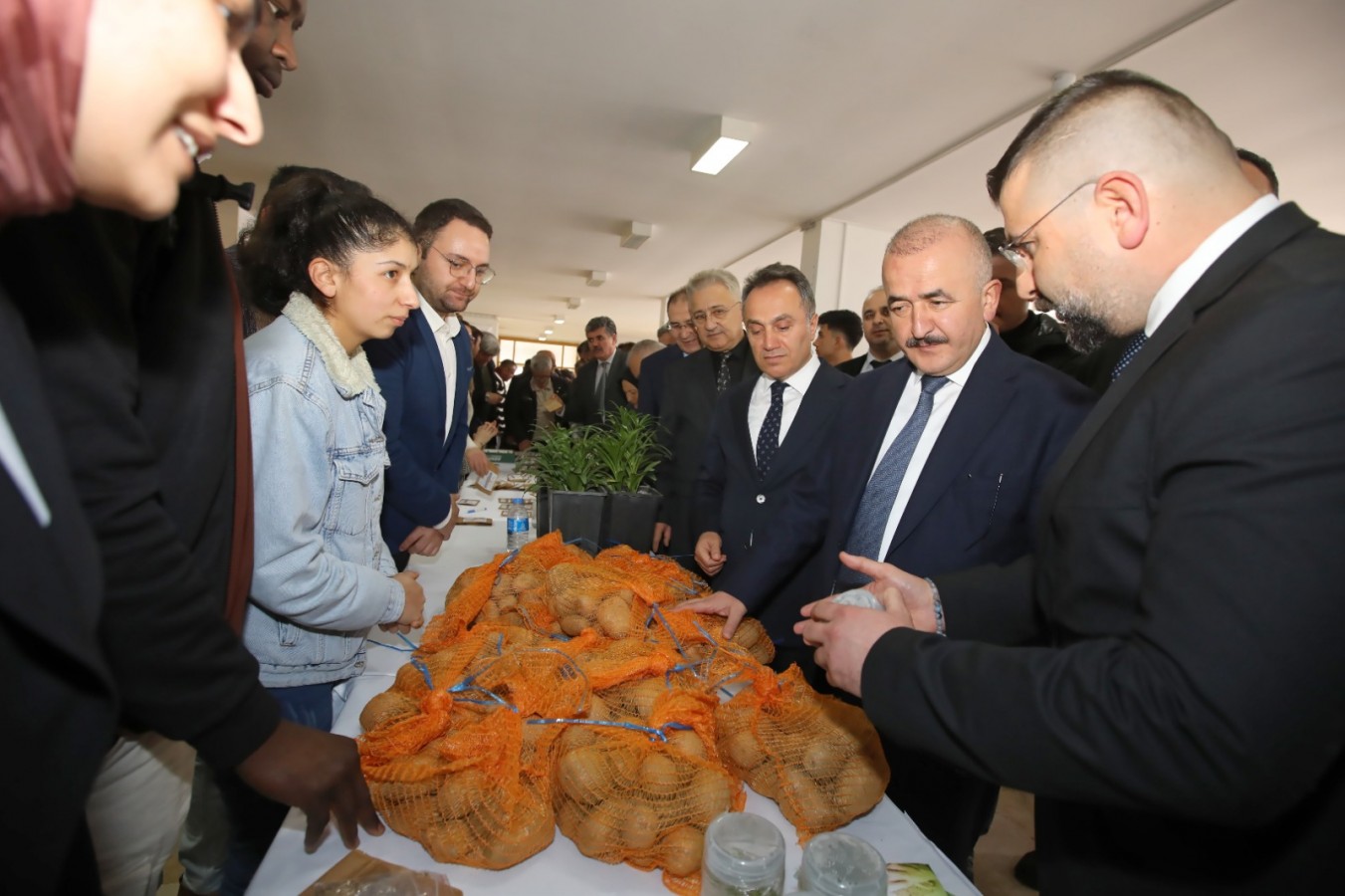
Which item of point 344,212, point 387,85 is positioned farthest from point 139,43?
point 387,85

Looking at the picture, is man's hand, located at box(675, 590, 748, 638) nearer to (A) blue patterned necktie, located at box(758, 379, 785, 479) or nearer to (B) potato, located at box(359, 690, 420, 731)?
(B) potato, located at box(359, 690, 420, 731)

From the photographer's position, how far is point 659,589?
5.11 feet

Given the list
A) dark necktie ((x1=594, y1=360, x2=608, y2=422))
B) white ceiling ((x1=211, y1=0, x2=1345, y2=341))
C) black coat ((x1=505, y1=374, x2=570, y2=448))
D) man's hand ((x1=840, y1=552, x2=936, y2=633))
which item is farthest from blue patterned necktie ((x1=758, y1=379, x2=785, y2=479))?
black coat ((x1=505, y1=374, x2=570, y2=448))

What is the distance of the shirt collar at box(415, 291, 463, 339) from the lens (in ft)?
7.50

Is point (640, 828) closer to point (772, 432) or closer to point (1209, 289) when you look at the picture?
point (1209, 289)

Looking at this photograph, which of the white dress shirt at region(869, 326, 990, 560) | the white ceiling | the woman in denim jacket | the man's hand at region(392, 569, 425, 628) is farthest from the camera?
the white ceiling

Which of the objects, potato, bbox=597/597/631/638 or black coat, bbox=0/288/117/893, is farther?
potato, bbox=597/597/631/638

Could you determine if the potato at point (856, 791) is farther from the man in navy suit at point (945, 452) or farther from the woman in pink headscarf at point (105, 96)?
the woman in pink headscarf at point (105, 96)

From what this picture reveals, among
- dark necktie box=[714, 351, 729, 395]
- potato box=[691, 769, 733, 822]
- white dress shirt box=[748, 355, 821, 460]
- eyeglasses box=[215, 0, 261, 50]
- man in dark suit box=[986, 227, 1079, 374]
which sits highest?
man in dark suit box=[986, 227, 1079, 374]

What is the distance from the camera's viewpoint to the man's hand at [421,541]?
2059 millimetres

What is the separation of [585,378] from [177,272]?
18.6 feet

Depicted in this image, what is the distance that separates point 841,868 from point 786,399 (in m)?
1.75

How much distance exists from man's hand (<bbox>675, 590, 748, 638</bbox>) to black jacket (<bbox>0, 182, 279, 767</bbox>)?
97 centimetres

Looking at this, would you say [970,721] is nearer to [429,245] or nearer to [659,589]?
[659,589]
